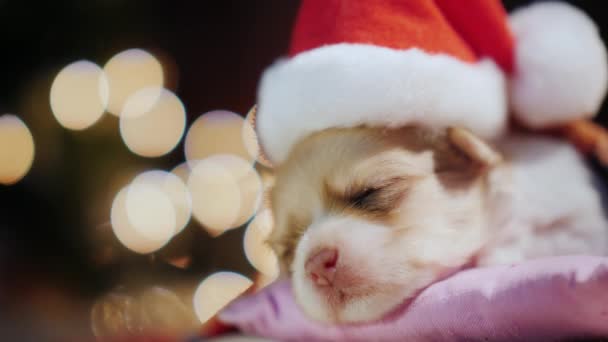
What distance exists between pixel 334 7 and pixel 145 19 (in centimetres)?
116

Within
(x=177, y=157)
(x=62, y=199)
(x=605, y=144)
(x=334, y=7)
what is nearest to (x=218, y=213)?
(x=177, y=157)

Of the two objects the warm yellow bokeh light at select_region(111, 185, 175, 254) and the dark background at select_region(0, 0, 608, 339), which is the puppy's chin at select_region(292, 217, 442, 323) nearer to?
the dark background at select_region(0, 0, 608, 339)

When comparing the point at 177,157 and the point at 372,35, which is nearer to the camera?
the point at 372,35

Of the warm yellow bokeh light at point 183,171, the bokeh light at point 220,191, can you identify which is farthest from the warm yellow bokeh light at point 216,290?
the warm yellow bokeh light at point 183,171

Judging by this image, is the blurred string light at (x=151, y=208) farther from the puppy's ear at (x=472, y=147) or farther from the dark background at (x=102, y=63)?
the puppy's ear at (x=472, y=147)

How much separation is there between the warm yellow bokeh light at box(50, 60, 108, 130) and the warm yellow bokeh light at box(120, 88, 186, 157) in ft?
0.34

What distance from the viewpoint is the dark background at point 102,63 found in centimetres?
186

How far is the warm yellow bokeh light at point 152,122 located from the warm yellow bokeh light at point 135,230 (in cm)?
17

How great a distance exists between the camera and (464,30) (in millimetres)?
1021

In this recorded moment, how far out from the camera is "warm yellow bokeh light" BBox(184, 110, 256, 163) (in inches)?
76.2

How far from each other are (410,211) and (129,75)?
1.47 m

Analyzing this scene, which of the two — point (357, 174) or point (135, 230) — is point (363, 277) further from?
point (135, 230)

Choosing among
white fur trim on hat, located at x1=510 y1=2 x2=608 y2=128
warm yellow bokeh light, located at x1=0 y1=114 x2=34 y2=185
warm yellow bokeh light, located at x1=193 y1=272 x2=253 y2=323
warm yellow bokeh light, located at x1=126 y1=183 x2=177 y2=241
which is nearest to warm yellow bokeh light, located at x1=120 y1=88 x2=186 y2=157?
warm yellow bokeh light, located at x1=126 y1=183 x2=177 y2=241

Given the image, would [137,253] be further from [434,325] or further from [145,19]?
[434,325]
